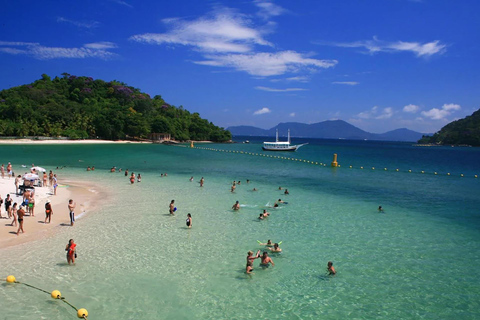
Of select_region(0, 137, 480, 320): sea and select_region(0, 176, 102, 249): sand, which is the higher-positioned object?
select_region(0, 176, 102, 249): sand

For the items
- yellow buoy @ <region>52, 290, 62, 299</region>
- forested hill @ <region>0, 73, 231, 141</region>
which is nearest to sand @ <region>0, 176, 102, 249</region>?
yellow buoy @ <region>52, 290, 62, 299</region>

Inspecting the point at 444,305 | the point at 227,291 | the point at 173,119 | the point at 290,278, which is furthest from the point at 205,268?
the point at 173,119

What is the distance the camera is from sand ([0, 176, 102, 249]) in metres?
16.8

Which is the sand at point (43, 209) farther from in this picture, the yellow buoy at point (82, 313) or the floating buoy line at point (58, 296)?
the yellow buoy at point (82, 313)

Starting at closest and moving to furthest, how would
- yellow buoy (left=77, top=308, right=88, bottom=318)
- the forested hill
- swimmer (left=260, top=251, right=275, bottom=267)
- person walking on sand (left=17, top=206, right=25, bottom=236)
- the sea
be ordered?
yellow buoy (left=77, top=308, right=88, bottom=318)
the sea
swimmer (left=260, top=251, right=275, bottom=267)
person walking on sand (left=17, top=206, right=25, bottom=236)
the forested hill

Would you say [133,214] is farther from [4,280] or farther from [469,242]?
[469,242]

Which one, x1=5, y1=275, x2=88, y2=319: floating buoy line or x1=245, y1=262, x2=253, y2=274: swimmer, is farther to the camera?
x1=245, y1=262, x2=253, y2=274: swimmer

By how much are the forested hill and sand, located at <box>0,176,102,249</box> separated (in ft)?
279

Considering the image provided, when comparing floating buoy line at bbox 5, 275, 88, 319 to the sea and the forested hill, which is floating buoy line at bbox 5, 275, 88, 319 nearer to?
the sea

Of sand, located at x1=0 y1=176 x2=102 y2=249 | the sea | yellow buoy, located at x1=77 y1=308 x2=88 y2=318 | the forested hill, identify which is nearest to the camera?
yellow buoy, located at x1=77 y1=308 x2=88 y2=318

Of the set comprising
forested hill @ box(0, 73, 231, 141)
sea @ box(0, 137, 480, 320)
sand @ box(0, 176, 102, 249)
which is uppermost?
forested hill @ box(0, 73, 231, 141)

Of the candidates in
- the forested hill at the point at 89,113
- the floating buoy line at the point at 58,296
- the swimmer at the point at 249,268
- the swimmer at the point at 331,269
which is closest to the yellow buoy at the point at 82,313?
the floating buoy line at the point at 58,296

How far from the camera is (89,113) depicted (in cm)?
12056

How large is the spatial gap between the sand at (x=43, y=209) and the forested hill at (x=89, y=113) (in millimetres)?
85081
